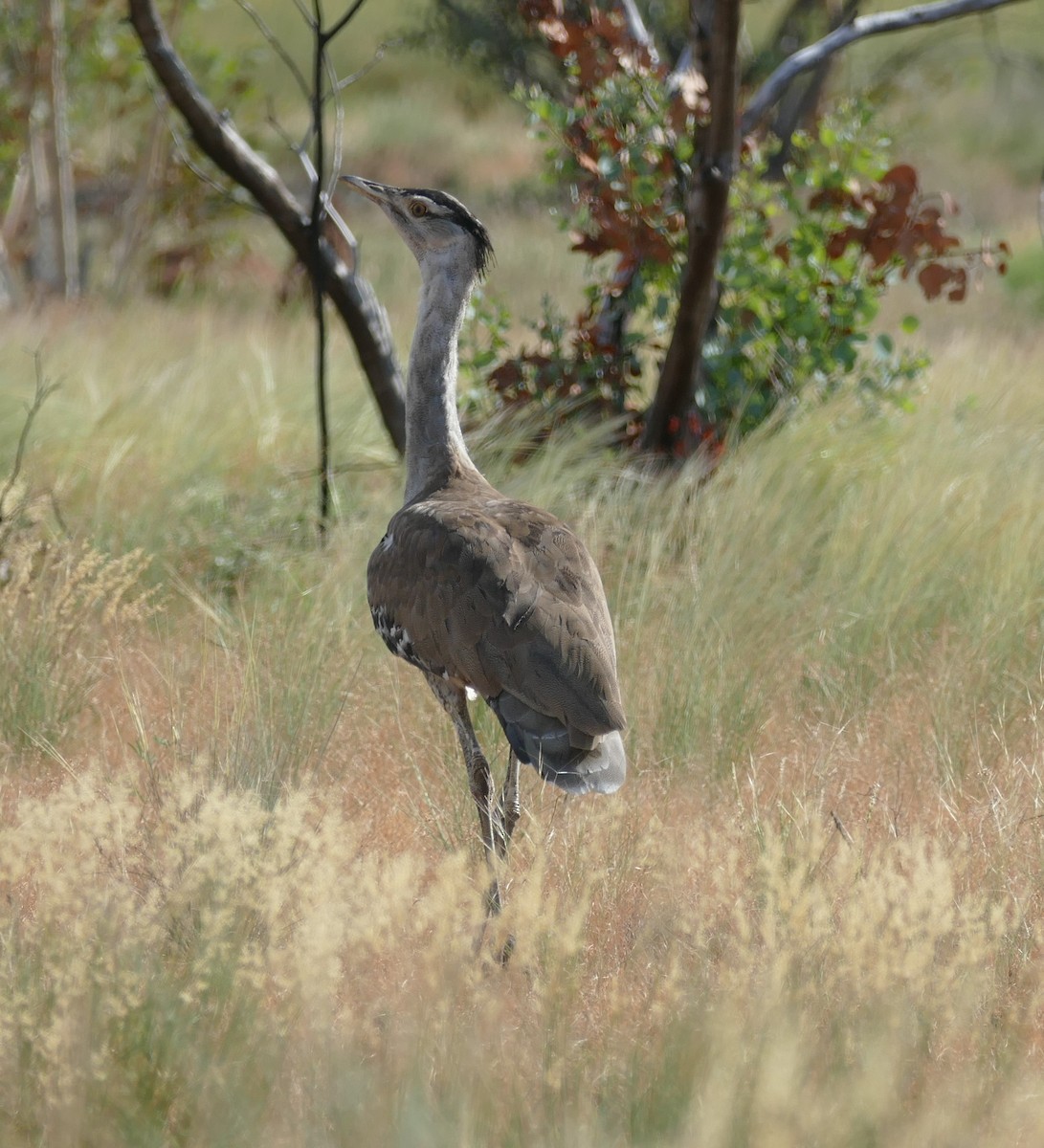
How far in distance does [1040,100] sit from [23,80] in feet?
70.1

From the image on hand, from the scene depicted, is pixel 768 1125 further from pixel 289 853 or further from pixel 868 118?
pixel 868 118

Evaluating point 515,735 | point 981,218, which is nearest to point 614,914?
point 515,735

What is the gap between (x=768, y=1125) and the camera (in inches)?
76.3

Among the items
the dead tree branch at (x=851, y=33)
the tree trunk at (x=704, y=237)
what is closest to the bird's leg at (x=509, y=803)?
the tree trunk at (x=704, y=237)

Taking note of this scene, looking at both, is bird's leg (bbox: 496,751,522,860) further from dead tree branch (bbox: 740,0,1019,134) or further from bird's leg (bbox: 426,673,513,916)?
dead tree branch (bbox: 740,0,1019,134)

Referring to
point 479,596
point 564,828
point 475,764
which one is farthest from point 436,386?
point 564,828

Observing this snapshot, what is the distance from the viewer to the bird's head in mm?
3658

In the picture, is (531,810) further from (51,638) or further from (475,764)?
(51,638)

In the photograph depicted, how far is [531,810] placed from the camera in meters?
3.50

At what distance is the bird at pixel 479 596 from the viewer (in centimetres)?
291

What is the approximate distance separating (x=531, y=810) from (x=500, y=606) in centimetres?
65

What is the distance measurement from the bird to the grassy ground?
245mm

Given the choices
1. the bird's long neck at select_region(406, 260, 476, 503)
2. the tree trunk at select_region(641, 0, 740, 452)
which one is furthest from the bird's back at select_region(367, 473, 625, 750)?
the tree trunk at select_region(641, 0, 740, 452)

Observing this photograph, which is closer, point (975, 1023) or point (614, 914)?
point (975, 1023)
